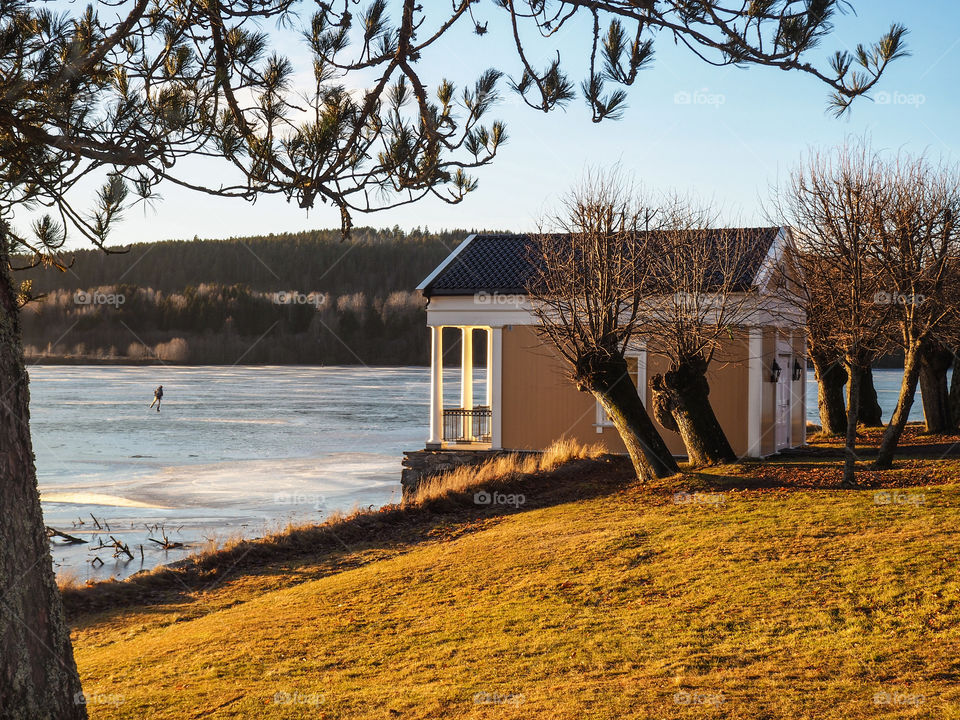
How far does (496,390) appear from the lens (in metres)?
22.1

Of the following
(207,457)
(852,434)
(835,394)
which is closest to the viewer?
(852,434)

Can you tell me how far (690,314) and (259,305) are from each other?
121013 mm

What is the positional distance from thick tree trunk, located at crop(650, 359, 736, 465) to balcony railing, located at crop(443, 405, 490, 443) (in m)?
5.99

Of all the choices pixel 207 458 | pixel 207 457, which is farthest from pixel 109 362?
pixel 207 458

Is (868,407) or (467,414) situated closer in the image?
(467,414)

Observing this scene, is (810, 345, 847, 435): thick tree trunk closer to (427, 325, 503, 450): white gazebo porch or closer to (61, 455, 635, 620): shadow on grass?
(61, 455, 635, 620): shadow on grass

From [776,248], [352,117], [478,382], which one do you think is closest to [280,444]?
[776,248]

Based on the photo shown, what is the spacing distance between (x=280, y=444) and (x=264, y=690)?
3675cm

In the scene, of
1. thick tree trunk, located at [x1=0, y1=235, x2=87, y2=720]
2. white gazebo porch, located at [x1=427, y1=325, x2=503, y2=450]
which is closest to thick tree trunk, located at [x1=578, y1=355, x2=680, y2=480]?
white gazebo porch, located at [x1=427, y1=325, x2=503, y2=450]

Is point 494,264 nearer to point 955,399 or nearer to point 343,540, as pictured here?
point 343,540

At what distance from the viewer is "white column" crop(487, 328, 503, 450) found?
22.1m

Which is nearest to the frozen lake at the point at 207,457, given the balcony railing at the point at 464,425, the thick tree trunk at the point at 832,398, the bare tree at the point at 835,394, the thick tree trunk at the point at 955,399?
the balcony railing at the point at 464,425

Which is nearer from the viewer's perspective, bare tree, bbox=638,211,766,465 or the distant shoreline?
bare tree, bbox=638,211,766,465

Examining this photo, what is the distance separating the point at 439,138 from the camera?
6.58 meters
